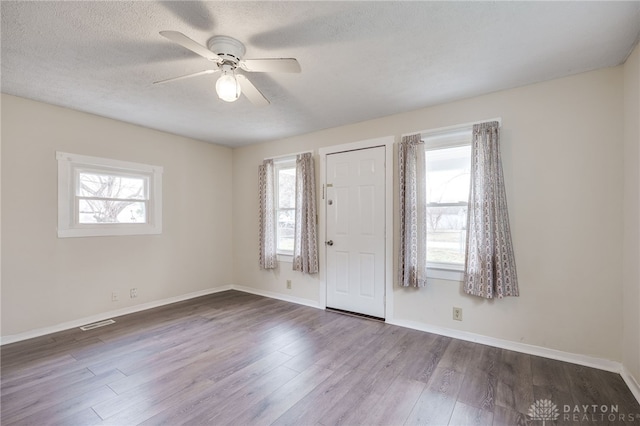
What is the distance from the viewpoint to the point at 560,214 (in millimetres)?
2617

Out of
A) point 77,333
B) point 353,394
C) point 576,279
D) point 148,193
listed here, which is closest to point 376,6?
point 353,394

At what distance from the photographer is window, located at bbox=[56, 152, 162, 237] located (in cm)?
335

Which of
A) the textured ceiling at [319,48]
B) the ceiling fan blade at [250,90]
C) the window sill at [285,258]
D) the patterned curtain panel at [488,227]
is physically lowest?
the window sill at [285,258]

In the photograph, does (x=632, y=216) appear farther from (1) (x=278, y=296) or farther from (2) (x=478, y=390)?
(1) (x=278, y=296)

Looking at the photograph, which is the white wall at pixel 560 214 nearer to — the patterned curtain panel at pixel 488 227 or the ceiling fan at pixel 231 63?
the patterned curtain panel at pixel 488 227

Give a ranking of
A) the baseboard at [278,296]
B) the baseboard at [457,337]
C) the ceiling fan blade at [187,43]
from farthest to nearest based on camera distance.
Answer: the baseboard at [278,296] < the baseboard at [457,337] < the ceiling fan blade at [187,43]

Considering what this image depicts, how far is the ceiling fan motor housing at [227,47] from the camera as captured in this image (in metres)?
2.02

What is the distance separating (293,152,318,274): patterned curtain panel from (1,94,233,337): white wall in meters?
1.65

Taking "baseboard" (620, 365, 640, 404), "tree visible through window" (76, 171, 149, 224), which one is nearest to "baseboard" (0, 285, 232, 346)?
"tree visible through window" (76, 171, 149, 224)

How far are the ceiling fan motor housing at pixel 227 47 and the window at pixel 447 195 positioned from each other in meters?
2.19

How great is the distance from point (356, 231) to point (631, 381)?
2671 mm

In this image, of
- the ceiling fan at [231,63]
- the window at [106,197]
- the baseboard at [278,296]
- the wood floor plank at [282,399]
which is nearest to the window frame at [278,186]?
the baseboard at [278,296]

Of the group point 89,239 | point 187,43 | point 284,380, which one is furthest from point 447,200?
point 89,239

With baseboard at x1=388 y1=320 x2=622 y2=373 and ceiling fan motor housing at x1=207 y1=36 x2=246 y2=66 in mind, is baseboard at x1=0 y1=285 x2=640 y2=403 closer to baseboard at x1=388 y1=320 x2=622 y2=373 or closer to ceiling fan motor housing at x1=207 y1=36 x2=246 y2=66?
baseboard at x1=388 y1=320 x2=622 y2=373
